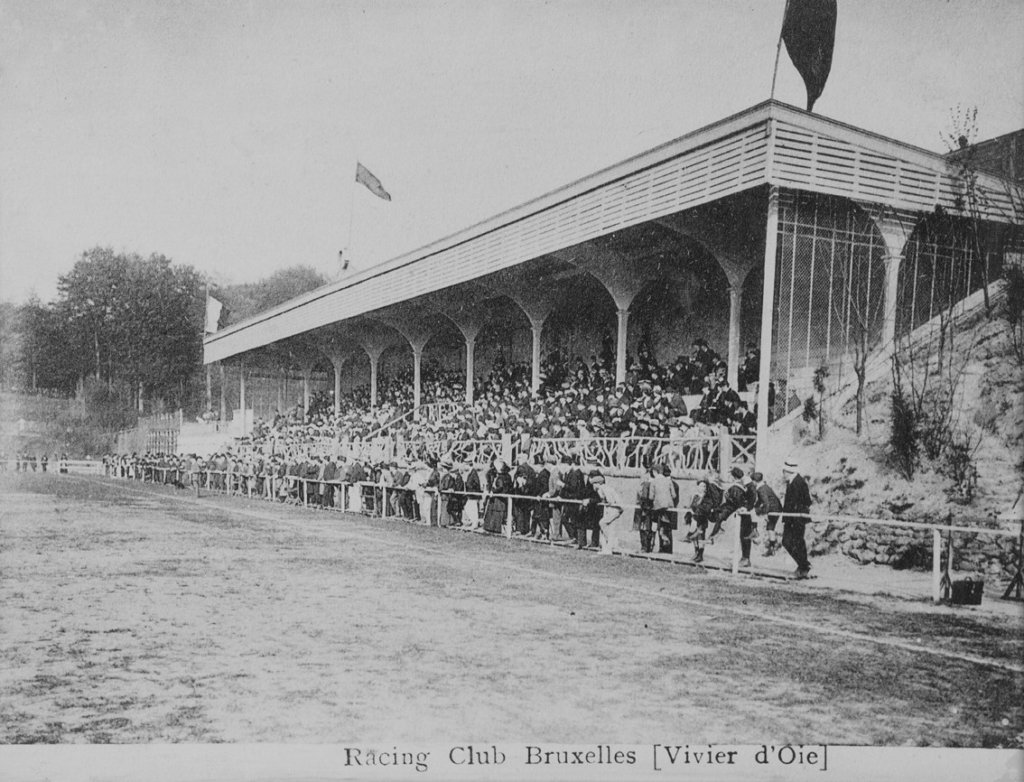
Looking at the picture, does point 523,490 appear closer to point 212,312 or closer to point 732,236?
point 732,236

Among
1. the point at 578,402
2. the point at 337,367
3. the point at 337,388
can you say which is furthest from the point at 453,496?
the point at 337,388

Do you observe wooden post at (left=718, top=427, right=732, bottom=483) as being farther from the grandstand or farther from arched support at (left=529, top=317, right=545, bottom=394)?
arched support at (left=529, top=317, right=545, bottom=394)

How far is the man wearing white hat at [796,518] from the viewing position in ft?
32.7

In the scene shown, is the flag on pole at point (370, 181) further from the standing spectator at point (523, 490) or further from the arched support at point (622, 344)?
the arched support at point (622, 344)

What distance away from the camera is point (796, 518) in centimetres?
998

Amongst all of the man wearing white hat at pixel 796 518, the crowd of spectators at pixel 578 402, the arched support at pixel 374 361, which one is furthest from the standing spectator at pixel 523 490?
the arched support at pixel 374 361

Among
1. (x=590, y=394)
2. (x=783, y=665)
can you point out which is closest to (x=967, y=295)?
(x=783, y=665)

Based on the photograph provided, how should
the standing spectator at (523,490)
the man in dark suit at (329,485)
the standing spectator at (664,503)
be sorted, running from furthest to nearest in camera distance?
the man in dark suit at (329,485) → the standing spectator at (523,490) → the standing spectator at (664,503)

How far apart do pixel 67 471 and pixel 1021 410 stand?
4053 cm

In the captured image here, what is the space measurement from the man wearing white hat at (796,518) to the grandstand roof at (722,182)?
11.8ft

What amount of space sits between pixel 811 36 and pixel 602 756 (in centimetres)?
704

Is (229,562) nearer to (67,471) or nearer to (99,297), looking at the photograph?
(99,297)

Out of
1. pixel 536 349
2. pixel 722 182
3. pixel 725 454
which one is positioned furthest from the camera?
pixel 536 349

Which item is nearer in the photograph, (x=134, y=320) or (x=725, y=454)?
(x=725, y=454)
